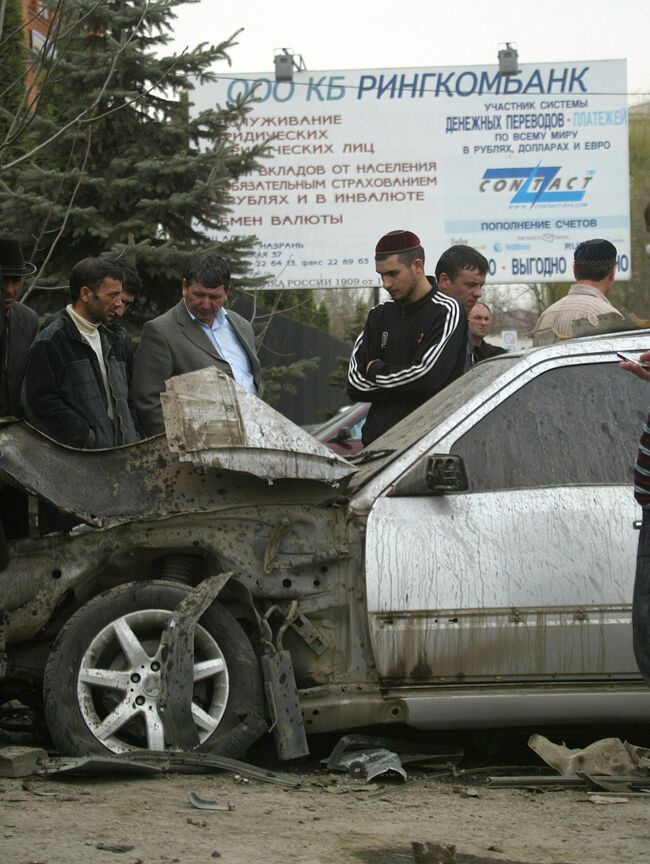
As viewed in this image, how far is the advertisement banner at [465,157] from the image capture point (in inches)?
910

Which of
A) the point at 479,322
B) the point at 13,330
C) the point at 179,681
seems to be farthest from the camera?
the point at 479,322

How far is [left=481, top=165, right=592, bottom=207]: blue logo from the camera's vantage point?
23.2m

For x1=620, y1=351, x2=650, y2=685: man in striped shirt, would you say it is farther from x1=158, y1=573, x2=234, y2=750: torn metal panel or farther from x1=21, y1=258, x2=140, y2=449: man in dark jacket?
x1=21, y1=258, x2=140, y2=449: man in dark jacket

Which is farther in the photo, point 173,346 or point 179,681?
point 173,346

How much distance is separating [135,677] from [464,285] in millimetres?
3206

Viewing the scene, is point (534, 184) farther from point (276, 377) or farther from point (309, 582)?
point (309, 582)

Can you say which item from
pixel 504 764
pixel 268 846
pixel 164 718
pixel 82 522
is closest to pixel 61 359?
pixel 82 522

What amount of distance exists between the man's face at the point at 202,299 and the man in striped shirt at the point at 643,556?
3068mm

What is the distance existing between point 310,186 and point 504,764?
709 inches

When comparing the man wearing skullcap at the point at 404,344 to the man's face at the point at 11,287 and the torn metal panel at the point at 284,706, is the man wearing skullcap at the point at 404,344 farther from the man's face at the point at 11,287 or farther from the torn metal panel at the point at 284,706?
the torn metal panel at the point at 284,706

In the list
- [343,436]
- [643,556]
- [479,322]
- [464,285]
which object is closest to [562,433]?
[643,556]

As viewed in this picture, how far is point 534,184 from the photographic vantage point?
2319cm

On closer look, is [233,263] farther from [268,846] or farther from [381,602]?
[268,846]

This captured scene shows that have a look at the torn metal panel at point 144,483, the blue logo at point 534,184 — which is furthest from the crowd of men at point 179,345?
the blue logo at point 534,184
